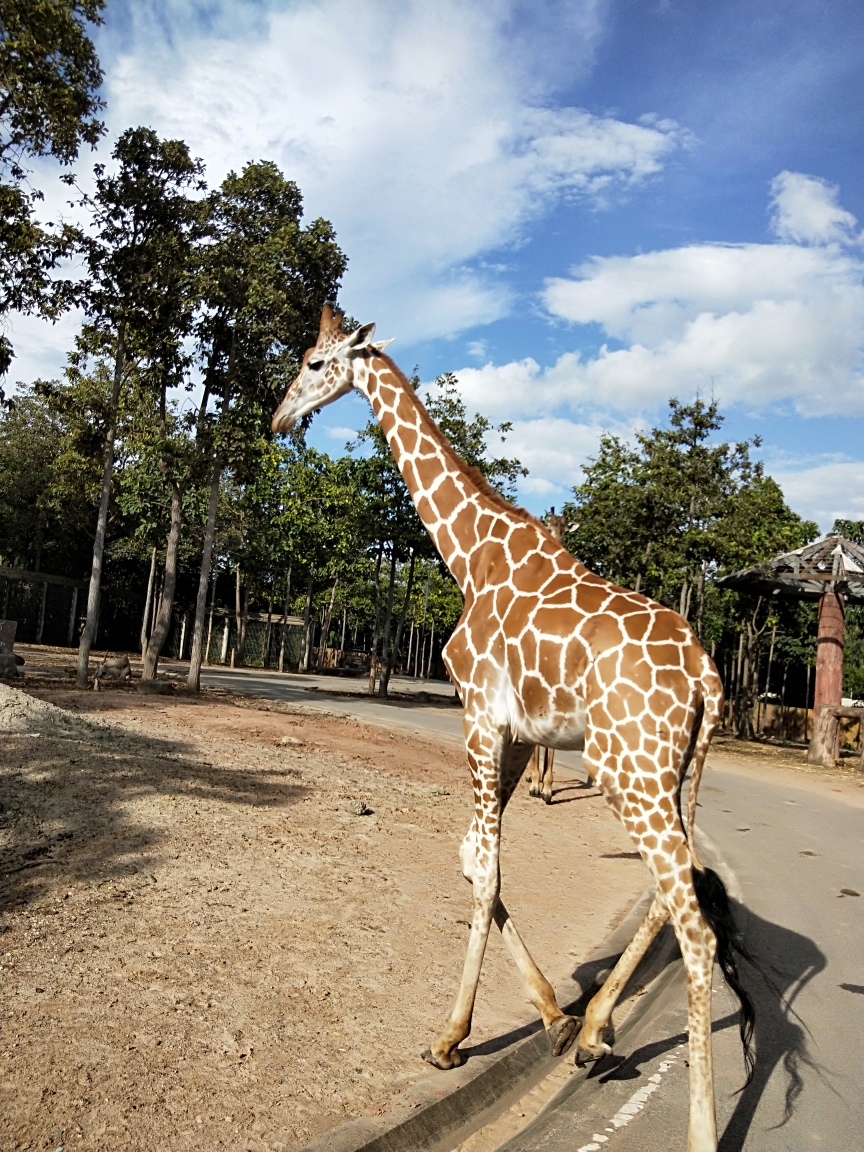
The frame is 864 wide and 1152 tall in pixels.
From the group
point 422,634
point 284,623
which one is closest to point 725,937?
point 284,623

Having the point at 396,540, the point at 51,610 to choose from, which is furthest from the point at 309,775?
the point at 51,610

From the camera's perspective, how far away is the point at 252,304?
20.8 meters

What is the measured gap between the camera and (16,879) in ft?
19.1

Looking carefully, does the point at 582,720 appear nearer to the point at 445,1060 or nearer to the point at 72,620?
the point at 445,1060

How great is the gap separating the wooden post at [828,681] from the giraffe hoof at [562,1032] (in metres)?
18.6

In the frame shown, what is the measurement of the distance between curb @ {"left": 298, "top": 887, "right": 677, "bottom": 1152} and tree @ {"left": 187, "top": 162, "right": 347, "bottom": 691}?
1821 cm

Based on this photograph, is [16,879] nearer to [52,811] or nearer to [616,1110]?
[52,811]

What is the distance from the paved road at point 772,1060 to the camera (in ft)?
12.7

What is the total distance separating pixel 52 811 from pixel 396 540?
22287 millimetres

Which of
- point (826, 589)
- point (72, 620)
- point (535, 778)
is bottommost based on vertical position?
point (535, 778)

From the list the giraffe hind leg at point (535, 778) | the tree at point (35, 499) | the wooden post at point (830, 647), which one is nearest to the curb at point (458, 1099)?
the giraffe hind leg at point (535, 778)

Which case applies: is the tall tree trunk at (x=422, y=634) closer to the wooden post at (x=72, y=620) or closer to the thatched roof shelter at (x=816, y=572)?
the wooden post at (x=72, y=620)

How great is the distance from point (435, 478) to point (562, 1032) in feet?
10.1

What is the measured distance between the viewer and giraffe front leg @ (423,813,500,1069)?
162 inches
